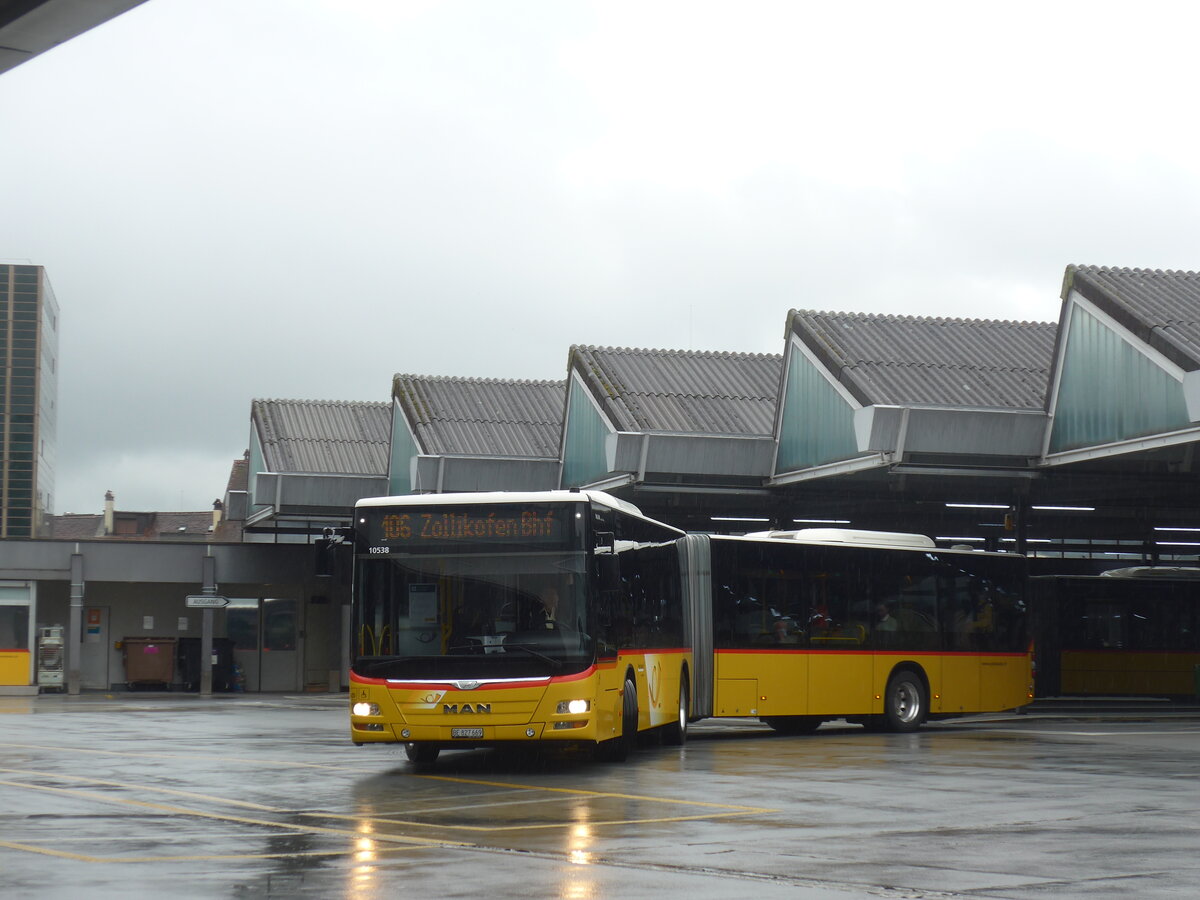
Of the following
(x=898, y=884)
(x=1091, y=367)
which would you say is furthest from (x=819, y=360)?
(x=898, y=884)

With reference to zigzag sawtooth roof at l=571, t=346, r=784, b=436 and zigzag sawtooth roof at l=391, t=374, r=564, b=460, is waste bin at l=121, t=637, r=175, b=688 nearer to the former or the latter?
zigzag sawtooth roof at l=391, t=374, r=564, b=460

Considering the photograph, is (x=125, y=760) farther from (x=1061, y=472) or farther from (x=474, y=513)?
(x=1061, y=472)

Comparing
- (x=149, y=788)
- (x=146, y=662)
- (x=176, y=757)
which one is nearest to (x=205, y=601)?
(x=146, y=662)

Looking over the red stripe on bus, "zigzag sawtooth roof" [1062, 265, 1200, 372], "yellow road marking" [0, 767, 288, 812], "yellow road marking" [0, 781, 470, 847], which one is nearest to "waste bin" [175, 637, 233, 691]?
the red stripe on bus

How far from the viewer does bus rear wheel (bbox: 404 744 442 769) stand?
58.6 ft

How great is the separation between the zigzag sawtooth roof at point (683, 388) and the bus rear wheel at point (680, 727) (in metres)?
11.4

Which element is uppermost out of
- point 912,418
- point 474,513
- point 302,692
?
point 912,418

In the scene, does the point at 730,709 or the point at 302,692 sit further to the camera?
the point at 302,692

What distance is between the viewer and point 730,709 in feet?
74.6

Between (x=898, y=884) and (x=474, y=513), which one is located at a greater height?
(x=474, y=513)

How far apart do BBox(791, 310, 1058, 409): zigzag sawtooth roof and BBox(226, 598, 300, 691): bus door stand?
23.2m

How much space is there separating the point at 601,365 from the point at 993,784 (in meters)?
21.8

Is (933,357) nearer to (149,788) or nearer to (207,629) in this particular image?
(149,788)

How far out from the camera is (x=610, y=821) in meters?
12.1
